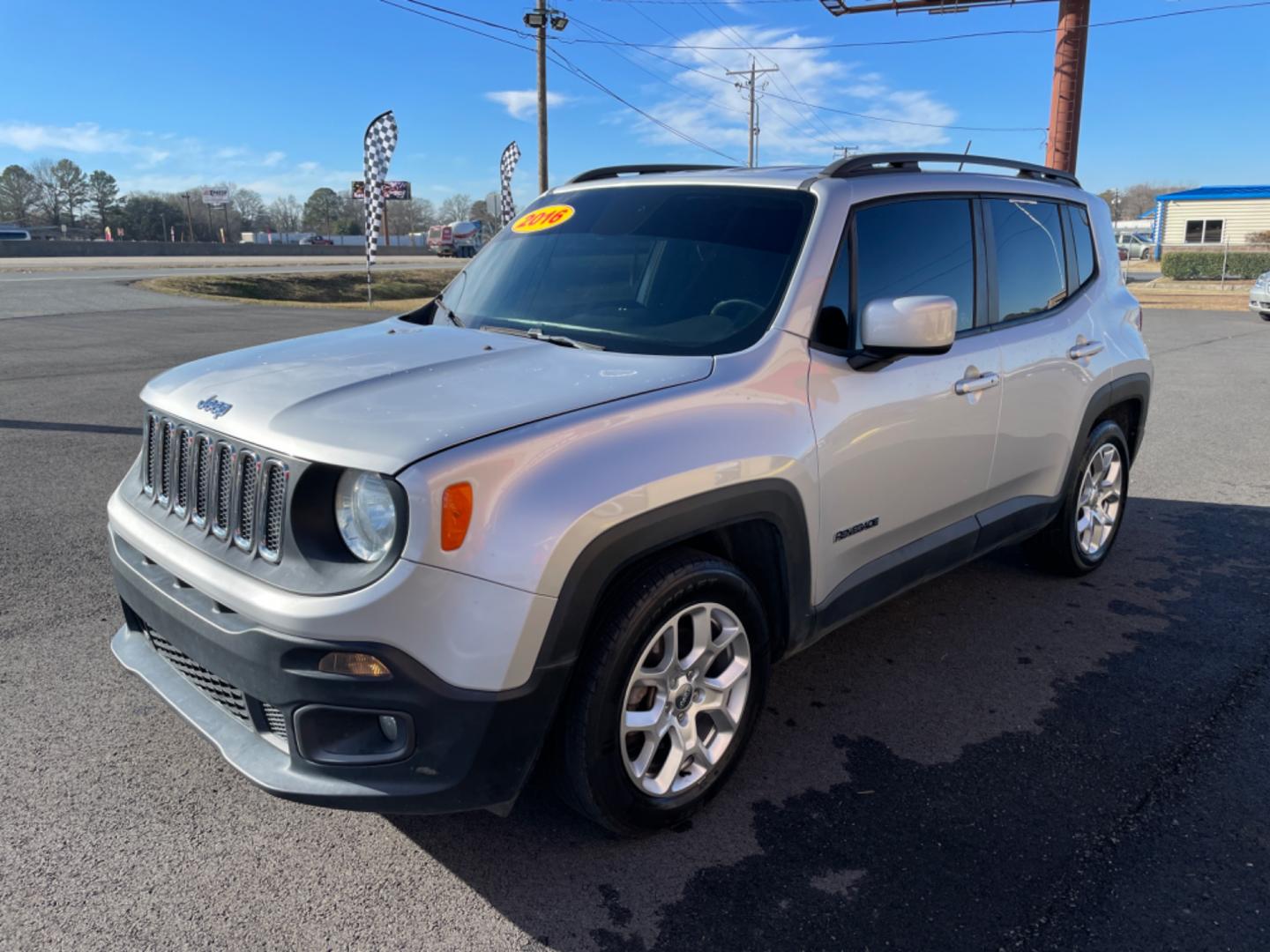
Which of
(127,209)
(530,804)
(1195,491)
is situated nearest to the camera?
(530,804)

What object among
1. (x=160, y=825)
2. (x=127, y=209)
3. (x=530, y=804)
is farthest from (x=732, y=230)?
(x=127, y=209)

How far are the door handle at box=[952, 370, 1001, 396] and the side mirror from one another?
60cm

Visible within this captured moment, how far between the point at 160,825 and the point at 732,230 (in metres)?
2.62

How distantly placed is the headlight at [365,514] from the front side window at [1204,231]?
187 feet

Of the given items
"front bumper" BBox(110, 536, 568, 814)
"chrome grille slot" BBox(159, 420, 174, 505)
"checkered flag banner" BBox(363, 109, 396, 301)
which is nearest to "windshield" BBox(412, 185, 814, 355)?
"chrome grille slot" BBox(159, 420, 174, 505)

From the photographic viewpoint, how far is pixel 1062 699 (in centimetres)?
368

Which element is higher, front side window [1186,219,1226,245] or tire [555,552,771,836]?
front side window [1186,219,1226,245]

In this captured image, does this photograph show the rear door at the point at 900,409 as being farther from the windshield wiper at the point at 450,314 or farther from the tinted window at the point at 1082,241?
the windshield wiper at the point at 450,314

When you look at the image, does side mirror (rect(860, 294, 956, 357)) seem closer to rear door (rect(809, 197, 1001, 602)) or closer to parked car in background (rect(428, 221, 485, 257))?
rear door (rect(809, 197, 1001, 602))

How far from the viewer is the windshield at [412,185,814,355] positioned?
313cm

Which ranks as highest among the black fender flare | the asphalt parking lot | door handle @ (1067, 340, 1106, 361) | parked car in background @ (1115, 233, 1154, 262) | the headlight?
parked car in background @ (1115, 233, 1154, 262)

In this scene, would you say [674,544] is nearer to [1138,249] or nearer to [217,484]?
[217,484]

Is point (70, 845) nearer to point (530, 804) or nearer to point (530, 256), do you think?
point (530, 804)

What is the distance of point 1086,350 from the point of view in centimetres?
442
